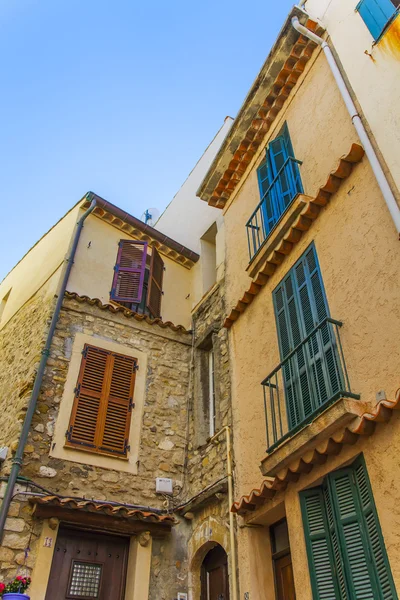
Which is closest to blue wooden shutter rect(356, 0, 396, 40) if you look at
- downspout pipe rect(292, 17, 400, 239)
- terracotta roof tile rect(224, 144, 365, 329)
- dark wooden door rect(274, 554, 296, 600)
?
downspout pipe rect(292, 17, 400, 239)

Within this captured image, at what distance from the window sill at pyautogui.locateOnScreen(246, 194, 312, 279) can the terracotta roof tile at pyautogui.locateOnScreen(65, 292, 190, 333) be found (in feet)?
8.64

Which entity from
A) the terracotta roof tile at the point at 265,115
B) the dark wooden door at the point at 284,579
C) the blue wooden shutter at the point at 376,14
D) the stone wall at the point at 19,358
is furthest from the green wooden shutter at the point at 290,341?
the stone wall at the point at 19,358

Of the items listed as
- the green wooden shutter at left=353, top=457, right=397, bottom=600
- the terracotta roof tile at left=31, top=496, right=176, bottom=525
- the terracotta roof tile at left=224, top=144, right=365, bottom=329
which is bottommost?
the green wooden shutter at left=353, top=457, right=397, bottom=600

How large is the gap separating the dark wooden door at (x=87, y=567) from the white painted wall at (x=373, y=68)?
5985 mm

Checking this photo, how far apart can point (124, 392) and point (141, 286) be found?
2.59 meters

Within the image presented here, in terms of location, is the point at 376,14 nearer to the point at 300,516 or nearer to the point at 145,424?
the point at 300,516

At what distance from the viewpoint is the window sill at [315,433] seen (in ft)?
15.1

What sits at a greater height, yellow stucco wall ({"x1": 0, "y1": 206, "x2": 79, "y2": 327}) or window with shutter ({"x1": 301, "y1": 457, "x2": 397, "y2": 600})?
yellow stucco wall ({"x1": 0, "y1": 206, "x2": 79, "y2": 327})

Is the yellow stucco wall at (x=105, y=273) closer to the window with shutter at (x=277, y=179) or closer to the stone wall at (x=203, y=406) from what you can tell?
the stone wall at (x=203, y=406)

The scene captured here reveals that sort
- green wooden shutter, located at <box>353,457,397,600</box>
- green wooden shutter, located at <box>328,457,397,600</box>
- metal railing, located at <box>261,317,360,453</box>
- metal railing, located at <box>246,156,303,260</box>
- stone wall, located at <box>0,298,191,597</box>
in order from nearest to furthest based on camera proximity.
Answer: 1. green wooden shutter, located at <box>353,457,397,600</box>
2. green wooden shutter, located at <box>328,457,397,600</box>
3. metal railing, located at <box>261,317,360,453</box>
4. stone wall, located at <box>0,298,191,597</box>
5. metal railing, located at <box>246,156,303,260</box>

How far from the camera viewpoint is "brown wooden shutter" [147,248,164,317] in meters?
10.4

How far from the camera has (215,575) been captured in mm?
6965

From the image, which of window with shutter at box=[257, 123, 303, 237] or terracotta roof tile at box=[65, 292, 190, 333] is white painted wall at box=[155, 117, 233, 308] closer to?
terracotta roof tile at box=[65, 292, 190, 333]

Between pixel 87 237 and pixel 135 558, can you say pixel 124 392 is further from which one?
pixel 87 237
